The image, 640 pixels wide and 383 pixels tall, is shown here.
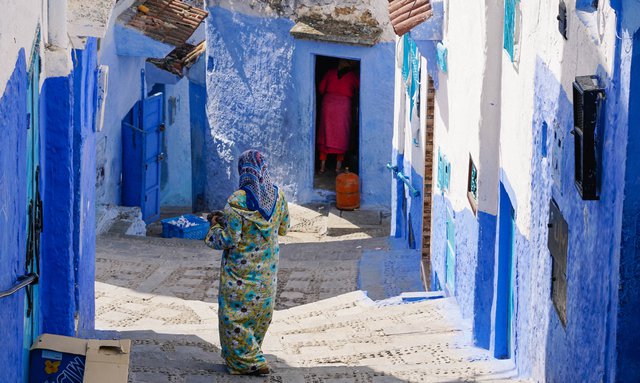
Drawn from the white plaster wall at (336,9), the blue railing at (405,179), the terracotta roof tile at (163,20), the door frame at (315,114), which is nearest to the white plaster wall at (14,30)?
the blue railing at (405,179)

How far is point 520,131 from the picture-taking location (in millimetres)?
7172

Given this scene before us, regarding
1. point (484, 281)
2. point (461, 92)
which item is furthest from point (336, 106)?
point (484, 281)

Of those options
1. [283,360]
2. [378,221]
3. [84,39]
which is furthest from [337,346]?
[378,221]

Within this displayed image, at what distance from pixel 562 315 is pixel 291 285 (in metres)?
6.91

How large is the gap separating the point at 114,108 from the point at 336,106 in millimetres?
3566

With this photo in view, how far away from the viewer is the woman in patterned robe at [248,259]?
7340mm

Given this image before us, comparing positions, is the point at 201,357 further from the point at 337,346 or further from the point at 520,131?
the point at 520,131

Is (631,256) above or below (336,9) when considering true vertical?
below

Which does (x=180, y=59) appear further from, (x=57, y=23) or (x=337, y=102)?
(x=57, y=23)

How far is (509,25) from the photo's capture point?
7.55 m

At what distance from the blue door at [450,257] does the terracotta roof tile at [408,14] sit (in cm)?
169

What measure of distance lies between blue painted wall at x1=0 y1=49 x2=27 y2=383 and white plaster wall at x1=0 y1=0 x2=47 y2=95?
0.23 ft

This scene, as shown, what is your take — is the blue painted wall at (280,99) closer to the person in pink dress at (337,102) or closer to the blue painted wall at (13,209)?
the person in pink dress at (337,102)

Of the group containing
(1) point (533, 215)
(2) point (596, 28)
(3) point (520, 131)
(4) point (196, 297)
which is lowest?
(4) point (196, 297)
